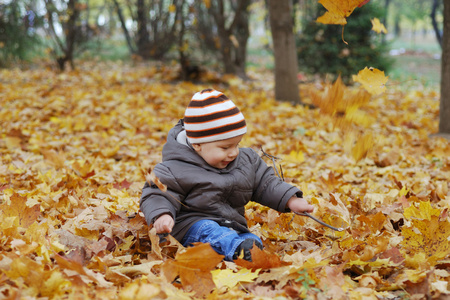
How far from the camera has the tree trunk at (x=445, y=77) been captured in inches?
182

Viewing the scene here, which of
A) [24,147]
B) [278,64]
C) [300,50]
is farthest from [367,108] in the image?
[24,147]

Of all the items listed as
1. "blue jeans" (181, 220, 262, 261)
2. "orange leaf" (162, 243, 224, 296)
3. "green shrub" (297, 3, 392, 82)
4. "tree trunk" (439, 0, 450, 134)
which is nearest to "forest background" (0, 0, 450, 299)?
"orange leaf" (162, 243, 224, 296)

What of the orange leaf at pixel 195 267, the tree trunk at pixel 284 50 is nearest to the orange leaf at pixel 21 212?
the orange leaf at pixel 195 267

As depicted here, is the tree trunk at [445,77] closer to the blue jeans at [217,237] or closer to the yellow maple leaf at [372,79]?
the yellow maple leaf at [372,79]

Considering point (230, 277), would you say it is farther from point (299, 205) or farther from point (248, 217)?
point (248, 217)

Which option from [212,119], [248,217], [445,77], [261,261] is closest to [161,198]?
[212,119]

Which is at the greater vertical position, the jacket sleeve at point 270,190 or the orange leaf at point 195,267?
the jacket sleeve at point 270,190

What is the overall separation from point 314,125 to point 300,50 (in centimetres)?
558

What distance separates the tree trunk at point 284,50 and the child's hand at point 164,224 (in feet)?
18.2

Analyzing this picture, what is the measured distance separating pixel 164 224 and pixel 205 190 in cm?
31

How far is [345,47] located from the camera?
10.1 meters

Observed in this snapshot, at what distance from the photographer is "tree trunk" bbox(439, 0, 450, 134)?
4621mm

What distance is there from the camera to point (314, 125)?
5.62m

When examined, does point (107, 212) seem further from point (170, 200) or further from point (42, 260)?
point (42, 260)
